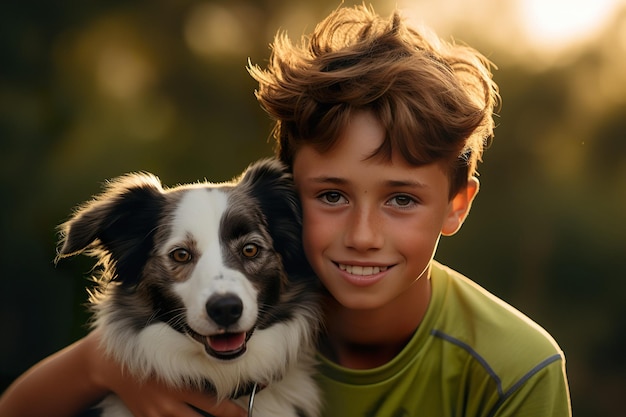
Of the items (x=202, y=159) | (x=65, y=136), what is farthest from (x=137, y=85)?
(x=202, y=159)

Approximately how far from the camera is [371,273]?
2.60 meters

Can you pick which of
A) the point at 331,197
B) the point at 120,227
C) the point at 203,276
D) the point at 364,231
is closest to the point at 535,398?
the point at 364,231

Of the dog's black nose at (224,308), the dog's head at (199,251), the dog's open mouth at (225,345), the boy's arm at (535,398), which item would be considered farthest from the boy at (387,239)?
the dog's black nose at (224,308)

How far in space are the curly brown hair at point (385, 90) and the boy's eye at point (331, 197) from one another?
16 centimetres

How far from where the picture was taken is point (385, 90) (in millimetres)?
2547

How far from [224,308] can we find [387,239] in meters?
0.61

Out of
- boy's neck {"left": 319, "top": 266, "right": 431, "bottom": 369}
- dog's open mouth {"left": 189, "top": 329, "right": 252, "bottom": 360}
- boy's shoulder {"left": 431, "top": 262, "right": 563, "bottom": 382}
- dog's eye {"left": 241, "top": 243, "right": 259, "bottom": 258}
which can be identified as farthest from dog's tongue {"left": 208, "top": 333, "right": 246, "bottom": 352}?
boy's shoulder {"left": 431, "top": 262, "right": 563, "bottom": 382}

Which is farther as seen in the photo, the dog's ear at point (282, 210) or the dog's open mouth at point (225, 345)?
the dog's ear at point (282, 210)

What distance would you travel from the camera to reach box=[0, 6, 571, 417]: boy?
2.55m

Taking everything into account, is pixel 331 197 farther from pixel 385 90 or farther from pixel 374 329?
pixel 374 329

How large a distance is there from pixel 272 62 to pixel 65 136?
344 cm

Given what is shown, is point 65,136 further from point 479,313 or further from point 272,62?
point 479,313

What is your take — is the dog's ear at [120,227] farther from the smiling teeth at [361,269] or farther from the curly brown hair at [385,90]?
the smiling teeth at [361,269]

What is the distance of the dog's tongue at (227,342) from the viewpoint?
2.44 m
